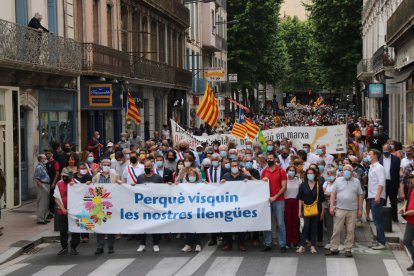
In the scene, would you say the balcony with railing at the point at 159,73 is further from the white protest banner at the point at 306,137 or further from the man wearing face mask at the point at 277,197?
the man wearing face mask at the point at 277,197

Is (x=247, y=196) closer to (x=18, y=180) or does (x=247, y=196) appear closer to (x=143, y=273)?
(x=143, y=273)

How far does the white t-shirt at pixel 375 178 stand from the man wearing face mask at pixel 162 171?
3894mm

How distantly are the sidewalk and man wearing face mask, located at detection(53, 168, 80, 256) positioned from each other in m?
0.93

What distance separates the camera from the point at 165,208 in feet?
47.1

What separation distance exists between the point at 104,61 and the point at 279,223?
50.7 ft

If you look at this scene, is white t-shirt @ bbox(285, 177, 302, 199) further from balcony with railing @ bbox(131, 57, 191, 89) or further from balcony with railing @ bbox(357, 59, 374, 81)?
balcony with railing @ bbox(357, 59, 374, 81)

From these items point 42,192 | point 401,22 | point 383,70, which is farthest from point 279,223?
point 383,70

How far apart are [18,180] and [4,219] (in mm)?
2336

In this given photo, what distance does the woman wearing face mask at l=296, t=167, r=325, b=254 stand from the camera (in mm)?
13648

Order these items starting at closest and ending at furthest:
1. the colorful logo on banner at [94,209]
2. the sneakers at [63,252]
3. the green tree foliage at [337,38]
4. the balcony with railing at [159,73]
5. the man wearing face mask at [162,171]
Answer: the sneakers at [63,252] < the colorful logo on banner at [94,209] < the man wearing face mask at [162,171] < the balcony with railing at [159,73] < the green tree foliage at [337,38]

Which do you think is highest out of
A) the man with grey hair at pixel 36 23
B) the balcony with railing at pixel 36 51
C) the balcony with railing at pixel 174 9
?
the balcony with railing at pixel 174 9

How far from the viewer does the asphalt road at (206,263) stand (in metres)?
12.3

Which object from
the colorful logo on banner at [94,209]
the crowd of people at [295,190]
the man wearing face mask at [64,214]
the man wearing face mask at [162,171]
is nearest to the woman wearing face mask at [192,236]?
the crowd of people at [295,190]

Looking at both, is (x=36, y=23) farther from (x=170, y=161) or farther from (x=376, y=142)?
(x=376, y=142)
